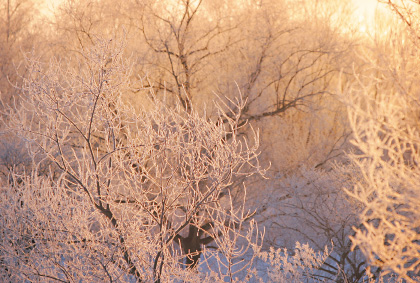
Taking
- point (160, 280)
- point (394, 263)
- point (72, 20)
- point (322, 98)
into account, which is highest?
point (72, 20)

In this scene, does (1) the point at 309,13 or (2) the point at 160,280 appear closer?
(2) the point at 160,280

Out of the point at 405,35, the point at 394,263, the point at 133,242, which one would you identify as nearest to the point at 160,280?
the point at 133,242

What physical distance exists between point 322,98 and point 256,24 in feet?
14.4

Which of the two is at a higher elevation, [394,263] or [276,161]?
[394,263]

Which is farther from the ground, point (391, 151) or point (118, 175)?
point (391, 151)

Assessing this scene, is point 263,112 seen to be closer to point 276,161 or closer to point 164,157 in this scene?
point 276,161

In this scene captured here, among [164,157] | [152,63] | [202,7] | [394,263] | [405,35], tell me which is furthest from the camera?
[202,7]

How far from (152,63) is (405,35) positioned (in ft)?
35.5

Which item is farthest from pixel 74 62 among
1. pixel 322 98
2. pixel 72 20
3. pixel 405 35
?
pixel 405 35

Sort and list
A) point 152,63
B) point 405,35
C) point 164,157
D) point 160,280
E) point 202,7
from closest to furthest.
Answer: point 405,35 < point 164,157 < point 160,280 < point 152,63 < point 202,7

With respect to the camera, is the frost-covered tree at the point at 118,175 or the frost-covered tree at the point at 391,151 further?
the frost-covered tree at the point at 118,175

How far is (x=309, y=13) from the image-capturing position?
17828 mm

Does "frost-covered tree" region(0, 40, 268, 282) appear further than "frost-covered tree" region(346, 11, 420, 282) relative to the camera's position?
Yes

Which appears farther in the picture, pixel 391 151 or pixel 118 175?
pixel 118 175
